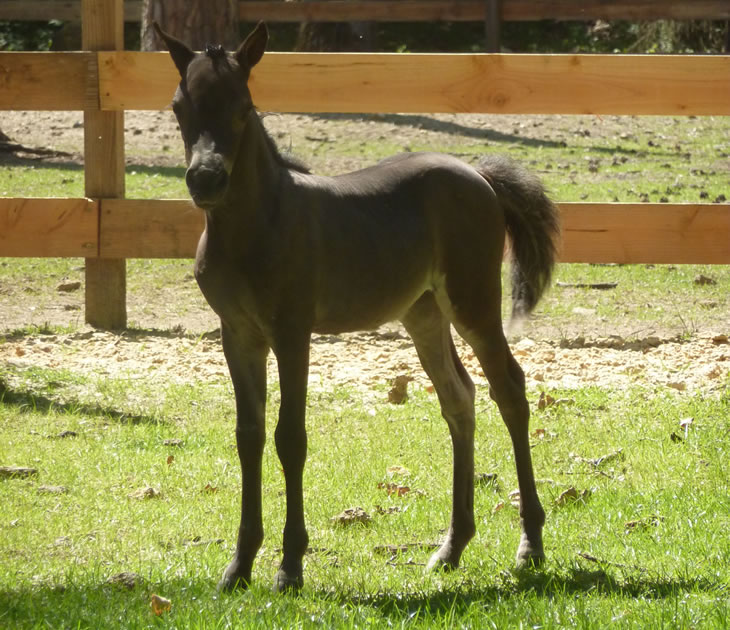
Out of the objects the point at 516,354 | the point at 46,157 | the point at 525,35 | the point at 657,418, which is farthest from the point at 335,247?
the point at 525,35

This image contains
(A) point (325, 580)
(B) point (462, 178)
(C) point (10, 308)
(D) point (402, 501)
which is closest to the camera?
(A) point (325, 580)

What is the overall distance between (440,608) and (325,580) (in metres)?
0.58

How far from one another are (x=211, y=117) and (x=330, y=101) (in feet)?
12.6

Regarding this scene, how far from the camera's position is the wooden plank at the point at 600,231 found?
759cm

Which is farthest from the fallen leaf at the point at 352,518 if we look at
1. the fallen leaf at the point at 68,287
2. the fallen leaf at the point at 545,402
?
the fallen leaf at the point at 68,287

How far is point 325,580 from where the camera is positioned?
4145mm

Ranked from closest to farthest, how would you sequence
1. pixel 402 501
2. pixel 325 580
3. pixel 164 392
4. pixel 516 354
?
pixel 325 580 → pixel 402 501 → pixel 164 392 → pixel 516 354

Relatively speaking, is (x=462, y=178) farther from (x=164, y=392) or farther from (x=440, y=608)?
(x=164, y=392)

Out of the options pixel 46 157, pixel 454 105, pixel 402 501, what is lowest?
pixel 402 501

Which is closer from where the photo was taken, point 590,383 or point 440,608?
point 440,608

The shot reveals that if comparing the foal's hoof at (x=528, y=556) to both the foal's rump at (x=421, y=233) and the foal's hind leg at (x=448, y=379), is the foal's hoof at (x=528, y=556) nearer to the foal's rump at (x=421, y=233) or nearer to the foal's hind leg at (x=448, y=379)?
the foal's hind leg at (x=448, y=379)

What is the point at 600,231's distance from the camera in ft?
25.1

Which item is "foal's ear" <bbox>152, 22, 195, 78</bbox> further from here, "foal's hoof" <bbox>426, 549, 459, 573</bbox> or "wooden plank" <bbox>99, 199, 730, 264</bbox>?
"wooden plank" <bbox>99, 199, 730, 264</bbox>

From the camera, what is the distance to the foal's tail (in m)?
4.82
